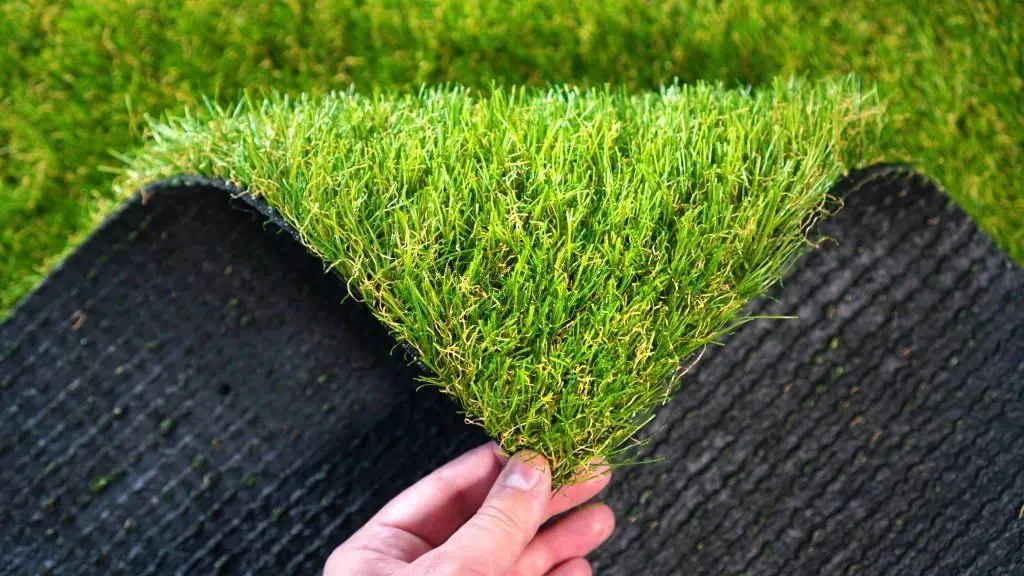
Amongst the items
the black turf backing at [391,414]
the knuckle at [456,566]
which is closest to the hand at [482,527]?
the knuckle at [456,566]

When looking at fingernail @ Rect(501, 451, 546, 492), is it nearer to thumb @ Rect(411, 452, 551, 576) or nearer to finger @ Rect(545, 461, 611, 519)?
thumb @ Rect(411, 452, 551, 576)

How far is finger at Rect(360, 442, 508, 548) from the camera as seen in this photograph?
3.23 ft

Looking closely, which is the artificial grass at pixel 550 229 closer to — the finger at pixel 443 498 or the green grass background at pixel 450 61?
the finger at pixel 443 498

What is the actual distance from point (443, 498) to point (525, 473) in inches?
6.0

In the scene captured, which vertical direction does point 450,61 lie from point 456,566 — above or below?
above

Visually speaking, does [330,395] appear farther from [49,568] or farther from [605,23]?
[605,23]

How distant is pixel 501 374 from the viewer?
86 cm

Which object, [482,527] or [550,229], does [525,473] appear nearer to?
[482,527]

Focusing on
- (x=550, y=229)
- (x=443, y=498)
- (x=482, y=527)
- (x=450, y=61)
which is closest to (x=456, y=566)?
(x=482, y=527)

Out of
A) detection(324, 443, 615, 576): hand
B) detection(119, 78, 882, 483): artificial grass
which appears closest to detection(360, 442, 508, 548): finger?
detection(324, 443, 615, 576): hand

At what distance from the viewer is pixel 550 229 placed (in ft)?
2.97

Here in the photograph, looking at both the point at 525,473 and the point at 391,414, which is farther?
the point at 391,414

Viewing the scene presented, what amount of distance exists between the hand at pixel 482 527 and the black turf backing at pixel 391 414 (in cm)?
12

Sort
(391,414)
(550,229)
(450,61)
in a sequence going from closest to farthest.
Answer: (550,229) → (391,414) → (450,61)
